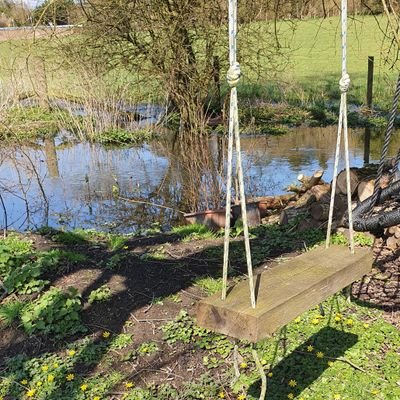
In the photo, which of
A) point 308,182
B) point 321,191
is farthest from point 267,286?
point 308,182

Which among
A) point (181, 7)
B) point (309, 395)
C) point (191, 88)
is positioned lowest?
point (309, 395)

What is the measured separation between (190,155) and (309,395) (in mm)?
4511

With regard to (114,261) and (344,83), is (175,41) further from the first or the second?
(344,83)

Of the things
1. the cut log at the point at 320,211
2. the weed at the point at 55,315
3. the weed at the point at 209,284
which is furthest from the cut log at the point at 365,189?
the weed at the point at 55,315

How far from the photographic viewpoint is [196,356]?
3490 mm

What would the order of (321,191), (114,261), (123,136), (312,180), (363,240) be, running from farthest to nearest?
1. (123,136)
2. (312,180)
3. (321,191)
4. (363,240)
5. (114,261)

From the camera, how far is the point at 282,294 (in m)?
2.30

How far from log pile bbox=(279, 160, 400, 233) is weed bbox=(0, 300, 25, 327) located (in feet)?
9.58

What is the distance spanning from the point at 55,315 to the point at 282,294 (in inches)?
79.7

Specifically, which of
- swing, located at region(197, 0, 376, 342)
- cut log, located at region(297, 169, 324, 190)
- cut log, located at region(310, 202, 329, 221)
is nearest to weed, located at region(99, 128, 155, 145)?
cut log, located at region(297, 169, 324, 190)

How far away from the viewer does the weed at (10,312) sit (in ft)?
12.5

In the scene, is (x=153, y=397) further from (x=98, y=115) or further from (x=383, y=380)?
(x=98, y=115)

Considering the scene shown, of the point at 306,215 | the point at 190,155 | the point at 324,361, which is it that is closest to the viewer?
the point at 324,361

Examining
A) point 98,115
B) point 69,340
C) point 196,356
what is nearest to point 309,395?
point 196,356
